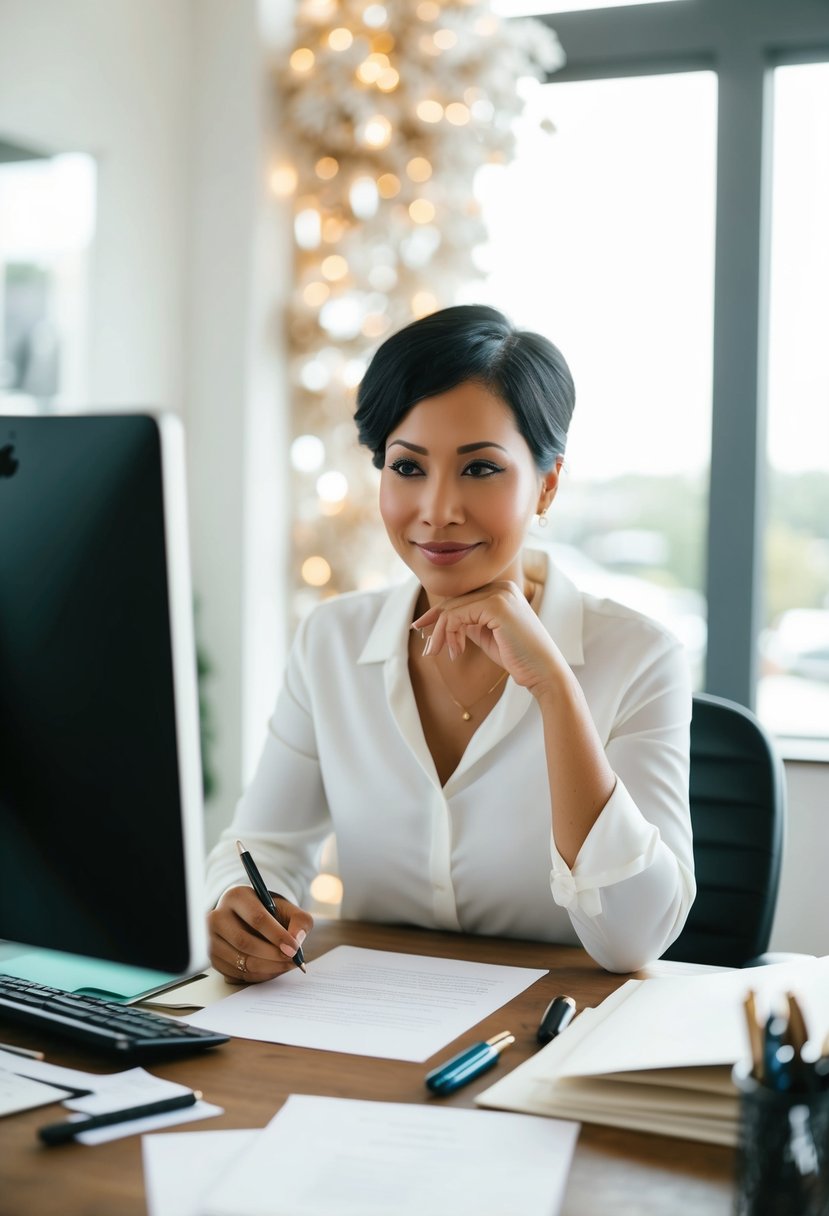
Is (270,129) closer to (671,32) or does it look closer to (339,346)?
(339,346)

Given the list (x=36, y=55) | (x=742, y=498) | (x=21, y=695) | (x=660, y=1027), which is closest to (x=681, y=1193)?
(x=660, y=1027)

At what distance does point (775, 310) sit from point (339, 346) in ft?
3.76

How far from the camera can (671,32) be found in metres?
3.26

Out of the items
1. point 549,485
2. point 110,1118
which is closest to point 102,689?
point 110,1118

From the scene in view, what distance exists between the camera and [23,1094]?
38.2 inches

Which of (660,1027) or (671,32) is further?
(671,32)

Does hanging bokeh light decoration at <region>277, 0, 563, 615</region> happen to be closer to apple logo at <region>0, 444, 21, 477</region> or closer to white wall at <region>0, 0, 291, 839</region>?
white wall at <region>0, 0, 291, 839</region>

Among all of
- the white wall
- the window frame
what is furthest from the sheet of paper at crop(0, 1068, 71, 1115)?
the window frame

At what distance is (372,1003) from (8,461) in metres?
0.63

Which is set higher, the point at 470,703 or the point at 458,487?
the point at 458,487

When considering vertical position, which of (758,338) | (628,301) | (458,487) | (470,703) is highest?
(628,301)

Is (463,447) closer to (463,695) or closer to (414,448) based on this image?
(414,448)

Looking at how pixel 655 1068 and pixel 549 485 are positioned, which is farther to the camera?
pixel 549 485

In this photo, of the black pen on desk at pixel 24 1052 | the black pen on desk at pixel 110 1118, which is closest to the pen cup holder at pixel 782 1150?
the black pen on desk at pixel 110 1118
